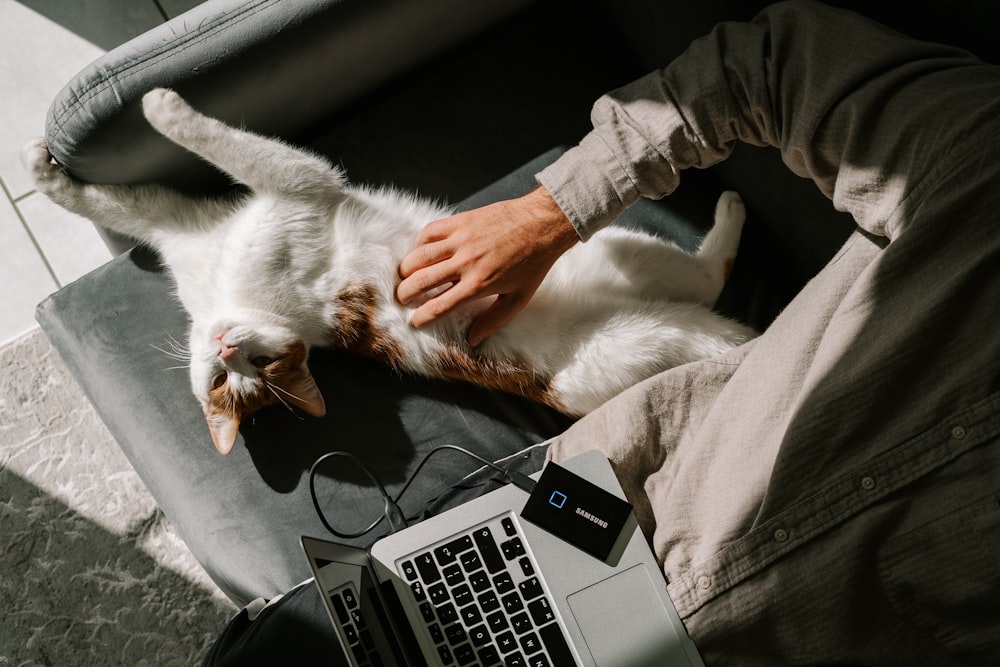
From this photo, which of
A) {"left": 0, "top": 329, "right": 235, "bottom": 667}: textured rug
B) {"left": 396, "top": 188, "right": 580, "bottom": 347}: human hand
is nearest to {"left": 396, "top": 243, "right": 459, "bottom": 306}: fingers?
{"left": 396, "top": 188, "right": 580, "bottom": 347}: human hand

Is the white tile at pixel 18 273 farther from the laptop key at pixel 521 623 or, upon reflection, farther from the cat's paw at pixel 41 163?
the laptop key at pixel 521 623

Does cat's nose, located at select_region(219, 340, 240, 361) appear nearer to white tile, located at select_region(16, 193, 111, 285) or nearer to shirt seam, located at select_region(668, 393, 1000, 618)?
white tile, located at select_region(16, 193, 111, 285)

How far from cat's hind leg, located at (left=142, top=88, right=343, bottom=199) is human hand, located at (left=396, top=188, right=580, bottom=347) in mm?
242

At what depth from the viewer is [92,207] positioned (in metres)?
1.17

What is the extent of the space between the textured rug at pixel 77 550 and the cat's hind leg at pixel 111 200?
55 cm

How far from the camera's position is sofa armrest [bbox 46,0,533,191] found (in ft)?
3.38

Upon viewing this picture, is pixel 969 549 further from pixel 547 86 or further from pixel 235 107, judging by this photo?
pixel 235 107

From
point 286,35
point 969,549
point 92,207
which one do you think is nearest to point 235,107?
point 286,35

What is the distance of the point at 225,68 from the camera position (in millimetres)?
1051

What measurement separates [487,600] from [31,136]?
1577mm

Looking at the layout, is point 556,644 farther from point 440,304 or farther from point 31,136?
point 31,136

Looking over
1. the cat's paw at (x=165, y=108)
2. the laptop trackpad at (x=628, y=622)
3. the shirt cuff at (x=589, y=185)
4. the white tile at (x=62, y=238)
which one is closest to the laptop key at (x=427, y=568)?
the laptop trackpad at (x=628, y=622)

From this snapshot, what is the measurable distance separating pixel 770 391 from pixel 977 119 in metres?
0.41

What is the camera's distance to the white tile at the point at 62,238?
1599 millimetres
